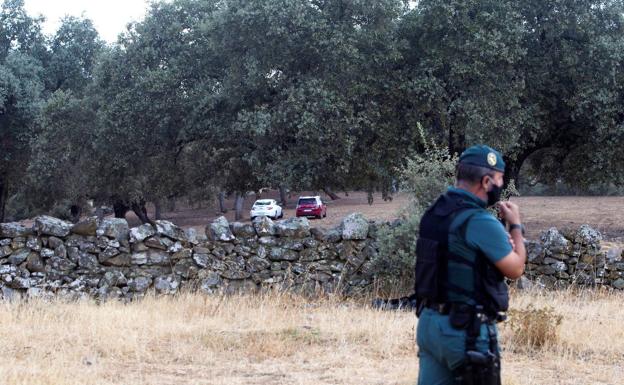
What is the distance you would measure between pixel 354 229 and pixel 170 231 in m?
2.97

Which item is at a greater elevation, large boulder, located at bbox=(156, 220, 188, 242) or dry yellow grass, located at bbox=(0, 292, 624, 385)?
large boulder, located at bbox=(156, 220, 188, 242)

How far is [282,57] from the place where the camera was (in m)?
17.2

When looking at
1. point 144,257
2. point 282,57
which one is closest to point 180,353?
point 144,257

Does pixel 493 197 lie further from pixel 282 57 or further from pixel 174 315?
Answer: pixel 282 57

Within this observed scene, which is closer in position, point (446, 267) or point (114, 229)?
point (446, 267)

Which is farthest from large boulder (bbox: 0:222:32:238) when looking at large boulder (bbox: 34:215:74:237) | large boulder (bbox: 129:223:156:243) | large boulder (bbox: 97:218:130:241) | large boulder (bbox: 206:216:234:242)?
large boulder (bbox: 206:216:234:242)

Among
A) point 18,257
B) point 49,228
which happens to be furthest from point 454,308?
point 18,257

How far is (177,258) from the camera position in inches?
436

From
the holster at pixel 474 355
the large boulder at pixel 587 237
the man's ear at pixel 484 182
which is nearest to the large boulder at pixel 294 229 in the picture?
the large boulder at pixel 587 237

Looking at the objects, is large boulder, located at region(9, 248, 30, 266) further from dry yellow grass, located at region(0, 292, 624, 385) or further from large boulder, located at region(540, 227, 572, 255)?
large boulder, located at region(540, 227, 572, 255)

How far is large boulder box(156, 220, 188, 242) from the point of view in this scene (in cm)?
1108

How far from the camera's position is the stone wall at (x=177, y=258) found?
1088 cm

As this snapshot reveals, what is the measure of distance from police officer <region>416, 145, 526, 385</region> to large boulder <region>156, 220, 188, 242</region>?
783 centimetres

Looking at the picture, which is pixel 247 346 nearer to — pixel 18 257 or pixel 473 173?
pixel 473 173
